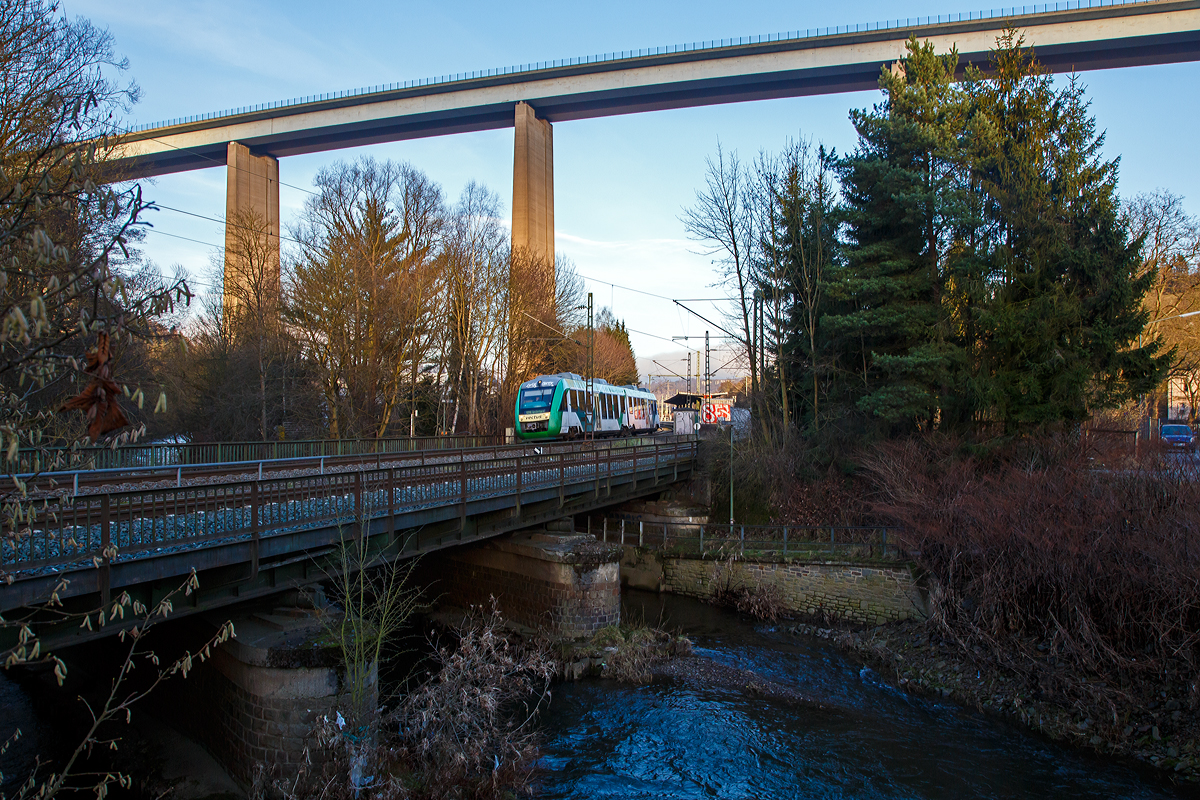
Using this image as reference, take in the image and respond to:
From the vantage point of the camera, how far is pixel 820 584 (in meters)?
20.1

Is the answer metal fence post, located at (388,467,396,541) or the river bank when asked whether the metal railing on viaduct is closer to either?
metal fence post, located at (388,467,396,541)

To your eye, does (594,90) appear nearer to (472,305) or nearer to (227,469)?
(472,305)

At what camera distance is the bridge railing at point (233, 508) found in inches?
279

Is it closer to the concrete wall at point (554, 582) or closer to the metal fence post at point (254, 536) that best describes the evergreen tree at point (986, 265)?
the concrete wall at point (554, 582)

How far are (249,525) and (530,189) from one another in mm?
44904

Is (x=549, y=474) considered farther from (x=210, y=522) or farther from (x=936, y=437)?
(x=936, y=437)

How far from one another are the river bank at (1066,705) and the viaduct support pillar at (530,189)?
39.6 m

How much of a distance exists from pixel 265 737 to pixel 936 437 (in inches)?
814

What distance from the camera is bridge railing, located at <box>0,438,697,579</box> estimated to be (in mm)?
7098

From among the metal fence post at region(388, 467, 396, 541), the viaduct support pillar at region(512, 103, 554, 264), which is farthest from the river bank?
the viaduct support pillar at region(512, 103, 554, 264)

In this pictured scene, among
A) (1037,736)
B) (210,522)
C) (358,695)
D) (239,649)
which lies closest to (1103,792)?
(1037,736)

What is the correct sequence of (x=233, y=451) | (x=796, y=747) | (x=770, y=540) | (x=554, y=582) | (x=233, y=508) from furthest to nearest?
(x=770, y=540) → (x=233, y=451) → (x=554, y=582) → (x=796, y=747) → (x=233, y=508)

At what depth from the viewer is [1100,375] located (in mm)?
21484

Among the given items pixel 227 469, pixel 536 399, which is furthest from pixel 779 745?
pixel 536 399
